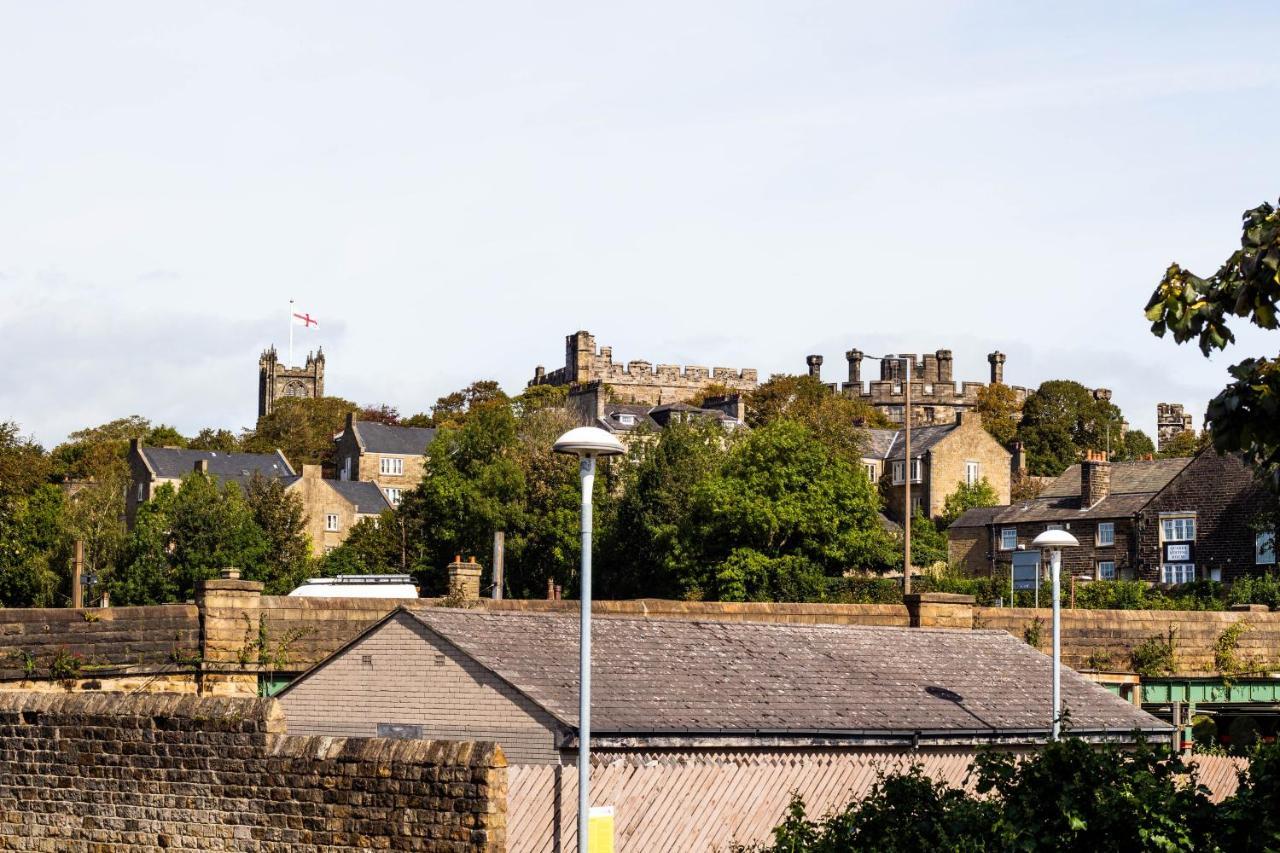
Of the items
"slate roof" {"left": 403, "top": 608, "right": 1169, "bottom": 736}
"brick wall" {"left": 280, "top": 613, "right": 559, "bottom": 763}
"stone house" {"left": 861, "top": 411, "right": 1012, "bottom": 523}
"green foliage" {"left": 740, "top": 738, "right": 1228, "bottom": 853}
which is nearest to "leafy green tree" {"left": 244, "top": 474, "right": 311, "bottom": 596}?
"stone house" {"left": 861, "top": 411, "right": 1012, "bottom": 523}

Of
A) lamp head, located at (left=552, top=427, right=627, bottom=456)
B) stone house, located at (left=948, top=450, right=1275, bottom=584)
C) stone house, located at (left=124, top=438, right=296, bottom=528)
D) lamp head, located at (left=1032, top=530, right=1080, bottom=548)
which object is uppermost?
stone house, located at (left=124, top=438, right=296, bottom=528)

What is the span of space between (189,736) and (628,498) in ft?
203

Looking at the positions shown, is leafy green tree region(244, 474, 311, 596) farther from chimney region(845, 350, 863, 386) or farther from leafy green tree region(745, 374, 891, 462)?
chimney region(845, 350, 863, 386)

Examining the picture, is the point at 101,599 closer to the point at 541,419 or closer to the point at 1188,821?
the point at 541,419

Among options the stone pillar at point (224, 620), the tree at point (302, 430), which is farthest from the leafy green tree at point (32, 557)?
the stone pillar at point (224, 620)

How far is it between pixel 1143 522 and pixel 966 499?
23.8 metres

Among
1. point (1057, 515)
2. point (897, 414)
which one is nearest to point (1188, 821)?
point (1057, 515)

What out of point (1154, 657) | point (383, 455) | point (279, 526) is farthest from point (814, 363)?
point (1154, 657)

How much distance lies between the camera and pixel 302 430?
147000 mm

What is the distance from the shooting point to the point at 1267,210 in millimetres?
10664

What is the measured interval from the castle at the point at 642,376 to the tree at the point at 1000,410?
22.8 m

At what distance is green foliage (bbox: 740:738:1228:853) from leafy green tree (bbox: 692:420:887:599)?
2174 inches

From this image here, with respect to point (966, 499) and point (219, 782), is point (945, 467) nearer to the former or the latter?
point (966, 499)

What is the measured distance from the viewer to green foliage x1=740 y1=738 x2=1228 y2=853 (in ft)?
37.0
